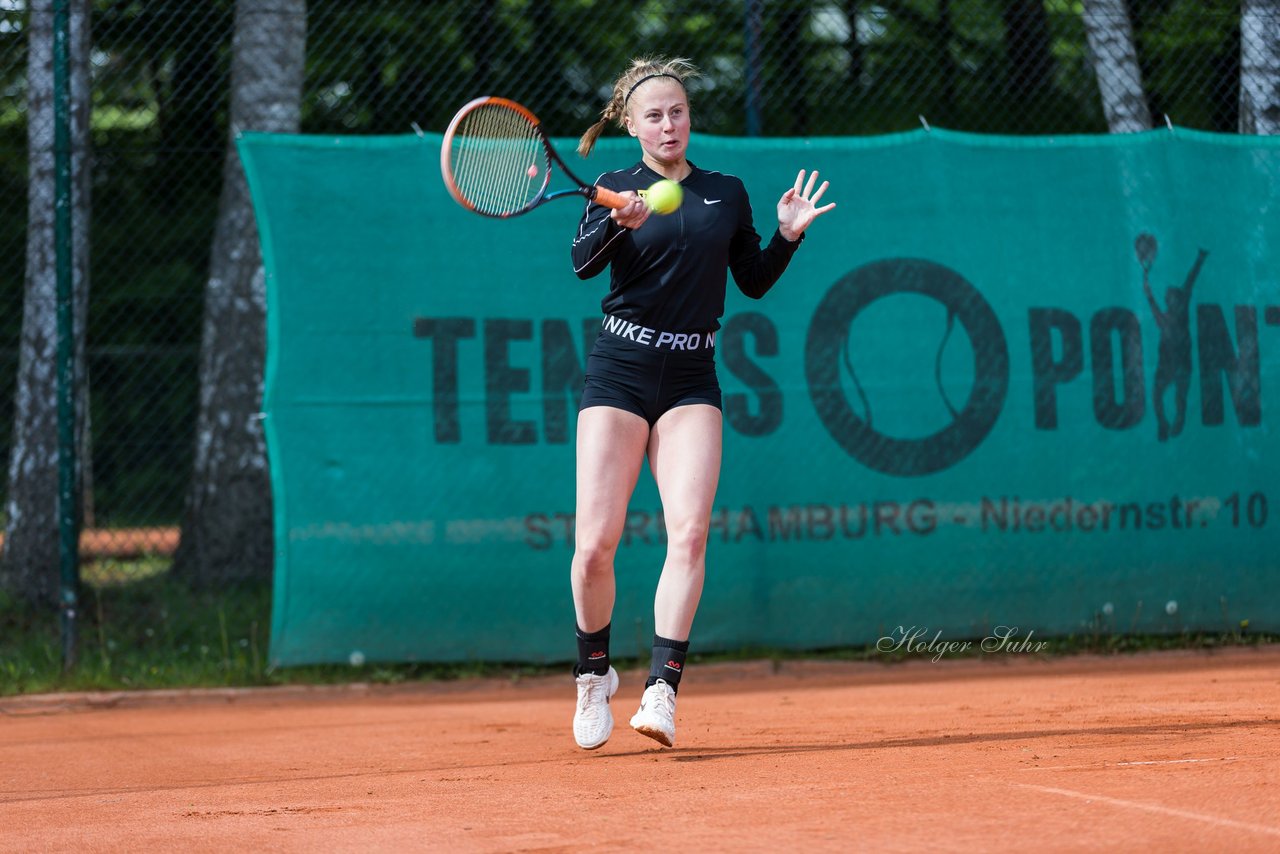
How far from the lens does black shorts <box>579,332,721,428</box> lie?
432 centimetres

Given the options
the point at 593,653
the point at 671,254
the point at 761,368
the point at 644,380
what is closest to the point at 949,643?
the point at 761,368

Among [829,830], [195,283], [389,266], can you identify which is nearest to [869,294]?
[389,266]

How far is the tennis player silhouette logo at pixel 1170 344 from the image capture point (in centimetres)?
680

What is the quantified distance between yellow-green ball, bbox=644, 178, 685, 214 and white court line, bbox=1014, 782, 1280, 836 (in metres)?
1.73

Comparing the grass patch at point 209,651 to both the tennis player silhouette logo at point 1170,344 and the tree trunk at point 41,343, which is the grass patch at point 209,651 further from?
the tennis player silhouette logo at point 1170,344

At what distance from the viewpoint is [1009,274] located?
22.2ft

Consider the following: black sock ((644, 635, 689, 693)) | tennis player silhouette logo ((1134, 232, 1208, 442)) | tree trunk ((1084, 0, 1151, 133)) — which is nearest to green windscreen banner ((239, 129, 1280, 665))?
tennis player silhouette logo ((1134, 232, 1208, 442))

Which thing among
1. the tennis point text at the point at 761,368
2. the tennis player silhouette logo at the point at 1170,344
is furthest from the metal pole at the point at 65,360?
the tennis player silhouette logo at the point at 1170,344

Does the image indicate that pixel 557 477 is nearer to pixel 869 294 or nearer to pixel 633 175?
pixel 869 294

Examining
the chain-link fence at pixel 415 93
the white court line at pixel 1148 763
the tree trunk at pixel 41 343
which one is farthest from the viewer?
the chain-link fence at pixel 415 93

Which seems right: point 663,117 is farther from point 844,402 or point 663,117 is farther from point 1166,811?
point 844,402

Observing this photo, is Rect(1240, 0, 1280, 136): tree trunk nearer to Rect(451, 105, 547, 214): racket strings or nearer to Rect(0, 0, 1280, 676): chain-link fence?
Rect(0, 0, 1280, 676): chain-link fence

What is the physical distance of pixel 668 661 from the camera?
14.0 ft

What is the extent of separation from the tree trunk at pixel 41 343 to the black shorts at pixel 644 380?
383 centimetres
